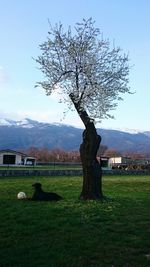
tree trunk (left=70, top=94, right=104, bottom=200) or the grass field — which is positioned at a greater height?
tree trunk (left=70, top=94, right=104, bottom=200)

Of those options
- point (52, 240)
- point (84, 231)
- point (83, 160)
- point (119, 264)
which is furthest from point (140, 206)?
point (119, 264)

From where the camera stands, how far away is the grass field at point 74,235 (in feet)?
37.0

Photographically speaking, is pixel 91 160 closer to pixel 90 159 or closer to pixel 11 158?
pixel 90 159

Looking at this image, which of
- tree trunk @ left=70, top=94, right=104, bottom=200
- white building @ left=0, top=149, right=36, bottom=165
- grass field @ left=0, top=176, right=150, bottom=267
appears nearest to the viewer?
grass field @ left=0, top=176, right=150, bottom=267

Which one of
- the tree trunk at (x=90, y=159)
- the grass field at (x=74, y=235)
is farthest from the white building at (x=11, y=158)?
the grass field at (x=74, y=235)

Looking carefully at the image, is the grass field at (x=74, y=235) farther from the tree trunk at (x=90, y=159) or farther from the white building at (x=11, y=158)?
the white building at (x=11, y=158)

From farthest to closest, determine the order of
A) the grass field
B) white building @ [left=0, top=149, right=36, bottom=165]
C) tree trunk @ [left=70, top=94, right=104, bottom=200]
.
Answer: white building @ [left=0, top=149, right=36, bottom=165]
tree trunk @ [left=70, top=94, right=104, bottom=200]
the grass field

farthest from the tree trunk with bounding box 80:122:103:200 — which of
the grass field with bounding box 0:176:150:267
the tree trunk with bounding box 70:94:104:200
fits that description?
the grass field with bounding box 0:176:150:267

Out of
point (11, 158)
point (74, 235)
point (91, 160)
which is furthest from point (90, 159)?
point (11, 158)

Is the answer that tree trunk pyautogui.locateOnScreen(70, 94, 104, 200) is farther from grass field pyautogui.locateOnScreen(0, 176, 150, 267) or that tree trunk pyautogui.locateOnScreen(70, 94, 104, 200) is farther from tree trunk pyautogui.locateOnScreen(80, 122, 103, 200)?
grass field pyautogui.locateOnScreen(0, 176, 150, 267)

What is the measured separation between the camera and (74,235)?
14406 mm

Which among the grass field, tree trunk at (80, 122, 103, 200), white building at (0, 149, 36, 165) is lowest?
the grass field

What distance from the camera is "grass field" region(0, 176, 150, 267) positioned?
11273 millimetres

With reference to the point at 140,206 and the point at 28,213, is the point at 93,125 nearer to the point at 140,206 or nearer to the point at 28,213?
the point at 140,206
